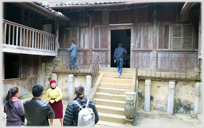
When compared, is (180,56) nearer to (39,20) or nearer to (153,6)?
(153,6)

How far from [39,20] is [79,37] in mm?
2997

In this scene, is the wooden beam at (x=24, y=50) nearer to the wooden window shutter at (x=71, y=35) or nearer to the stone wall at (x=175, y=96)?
the wooden window shutter at (x=71, y=35)

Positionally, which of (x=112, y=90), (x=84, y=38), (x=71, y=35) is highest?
(x=71, y=35)

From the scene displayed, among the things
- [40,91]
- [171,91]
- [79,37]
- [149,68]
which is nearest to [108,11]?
[79,37]

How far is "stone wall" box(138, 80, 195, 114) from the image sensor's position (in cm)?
711

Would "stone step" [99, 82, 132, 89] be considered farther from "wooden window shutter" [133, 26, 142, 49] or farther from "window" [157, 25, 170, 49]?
"window" [157, 25, 170, 49]

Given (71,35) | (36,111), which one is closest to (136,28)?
(71,35)

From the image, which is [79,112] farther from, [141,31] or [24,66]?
[24,66]

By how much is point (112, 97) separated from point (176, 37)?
17.2ft

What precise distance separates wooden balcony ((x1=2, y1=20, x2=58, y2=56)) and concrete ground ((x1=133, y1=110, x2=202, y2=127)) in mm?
6055

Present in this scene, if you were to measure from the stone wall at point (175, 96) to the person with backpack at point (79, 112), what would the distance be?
17.2ft

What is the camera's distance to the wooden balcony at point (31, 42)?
21.9ft

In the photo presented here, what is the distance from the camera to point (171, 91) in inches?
274

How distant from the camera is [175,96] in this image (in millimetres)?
7250
